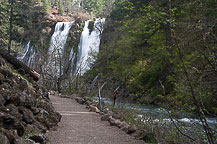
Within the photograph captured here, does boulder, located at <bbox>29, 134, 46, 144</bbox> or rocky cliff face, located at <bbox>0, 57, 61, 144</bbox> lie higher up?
rocky cliff face, located at <bbox>0, 57, 61, 144</bbox>

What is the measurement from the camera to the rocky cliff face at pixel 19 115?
387 centimetres

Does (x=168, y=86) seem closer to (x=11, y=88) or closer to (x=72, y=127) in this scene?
(x=72, y=127)

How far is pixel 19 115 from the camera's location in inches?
178

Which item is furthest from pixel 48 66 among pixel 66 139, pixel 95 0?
pixel 95 0

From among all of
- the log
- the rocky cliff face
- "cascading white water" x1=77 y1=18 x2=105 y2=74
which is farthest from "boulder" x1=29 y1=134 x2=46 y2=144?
Result: "cascading white water" x1=77 y1=18 x2=105 y2=74

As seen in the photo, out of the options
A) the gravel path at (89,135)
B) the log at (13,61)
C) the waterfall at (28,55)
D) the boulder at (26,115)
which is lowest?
the gravel path at (89,135)

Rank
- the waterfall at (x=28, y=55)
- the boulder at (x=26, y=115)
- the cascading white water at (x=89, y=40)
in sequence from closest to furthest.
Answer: the boulder at (x=26, y=115), the cascading white water at (x=89, y=40), the waterfall at (x=28, y=55)

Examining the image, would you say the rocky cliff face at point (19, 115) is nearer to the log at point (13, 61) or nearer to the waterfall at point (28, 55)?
the log at point (13, 61)

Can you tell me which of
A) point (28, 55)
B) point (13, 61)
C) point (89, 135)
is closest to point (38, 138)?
point (89, 135)

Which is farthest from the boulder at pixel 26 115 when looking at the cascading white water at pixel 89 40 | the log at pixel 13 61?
the cascading white water at pixel 89 40

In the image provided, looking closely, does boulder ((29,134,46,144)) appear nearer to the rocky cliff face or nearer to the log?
the rocky cliff face

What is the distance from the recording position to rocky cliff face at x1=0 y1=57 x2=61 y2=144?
12.7 feet

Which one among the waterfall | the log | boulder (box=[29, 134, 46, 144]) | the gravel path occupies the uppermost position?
the waterfall

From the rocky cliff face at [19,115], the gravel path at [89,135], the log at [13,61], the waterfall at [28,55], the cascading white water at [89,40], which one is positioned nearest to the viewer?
the rocky cliff face at [19,115]
